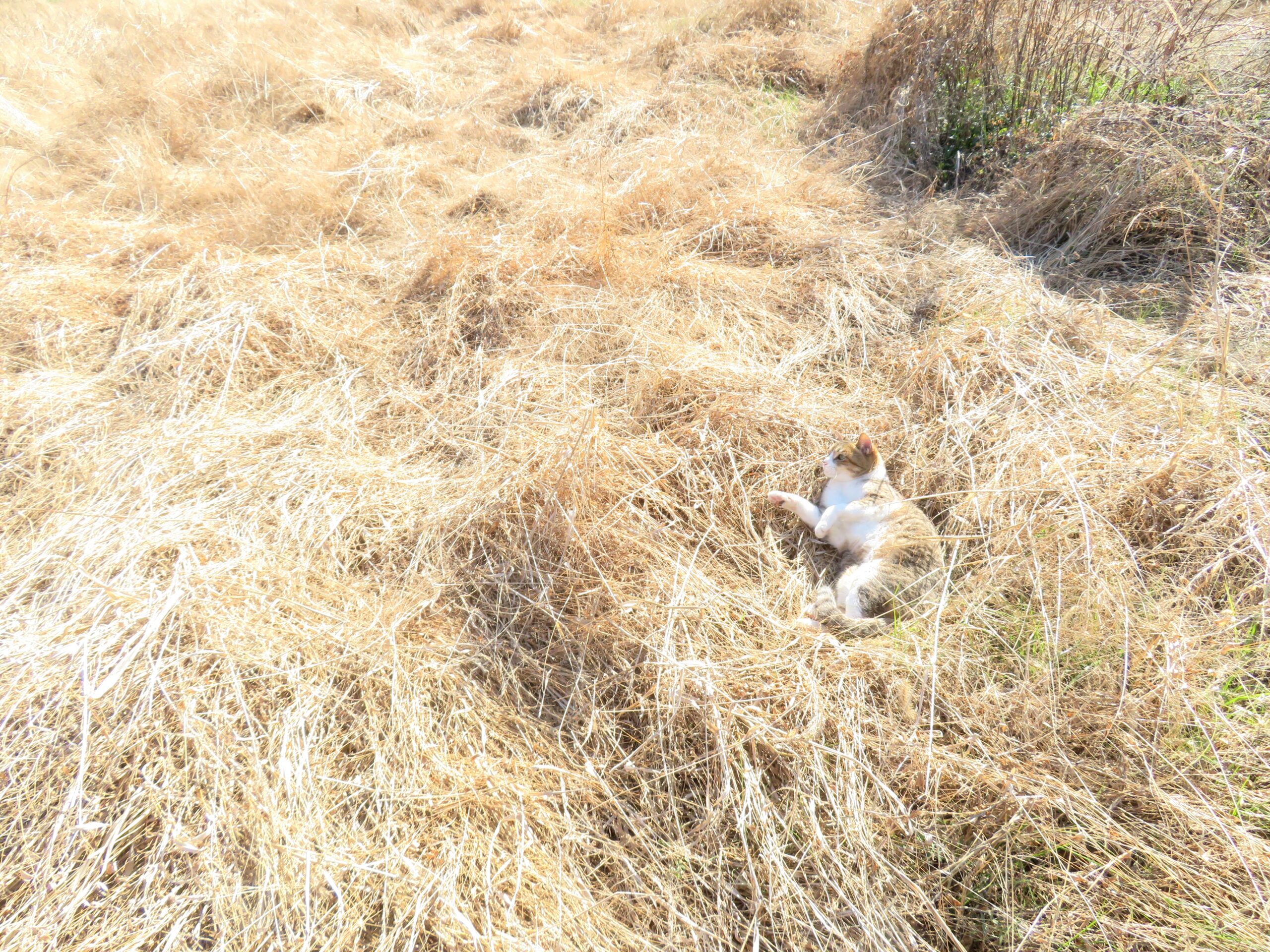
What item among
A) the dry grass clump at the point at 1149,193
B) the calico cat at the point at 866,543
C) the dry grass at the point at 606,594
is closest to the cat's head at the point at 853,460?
the calico cat at the point at 866,543

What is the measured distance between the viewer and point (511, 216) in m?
3.89

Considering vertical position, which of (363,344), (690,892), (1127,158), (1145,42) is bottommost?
(690,892)

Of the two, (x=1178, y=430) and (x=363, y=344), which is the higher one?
(x=363, y=344)

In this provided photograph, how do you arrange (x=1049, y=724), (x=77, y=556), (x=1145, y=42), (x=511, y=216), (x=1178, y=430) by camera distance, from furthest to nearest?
(x=511, y=216) < (x=1145, y=42) < (x=1178, y=430) < (x=77, y=556) < (x=1049, y=724)

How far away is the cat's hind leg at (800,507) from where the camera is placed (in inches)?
89.6

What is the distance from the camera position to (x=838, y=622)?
1948mm

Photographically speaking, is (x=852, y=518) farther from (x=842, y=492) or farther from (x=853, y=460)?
(x=853, y=460)

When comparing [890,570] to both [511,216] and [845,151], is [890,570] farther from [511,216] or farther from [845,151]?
[845,151]

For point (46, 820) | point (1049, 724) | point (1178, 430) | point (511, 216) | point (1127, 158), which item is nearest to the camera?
point (46, 820)

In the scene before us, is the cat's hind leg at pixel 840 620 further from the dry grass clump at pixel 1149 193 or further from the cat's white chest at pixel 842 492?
the dry grass clump at pixel 1149 193

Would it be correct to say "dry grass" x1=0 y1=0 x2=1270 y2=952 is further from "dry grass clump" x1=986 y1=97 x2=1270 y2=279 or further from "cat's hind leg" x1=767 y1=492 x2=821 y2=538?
"dry grass clump" x1=986 y1=97 x2=1270 y2=279

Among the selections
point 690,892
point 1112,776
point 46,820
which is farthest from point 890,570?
point 46,820

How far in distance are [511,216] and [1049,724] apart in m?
3.82

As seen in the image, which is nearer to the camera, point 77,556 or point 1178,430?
point 77,556
